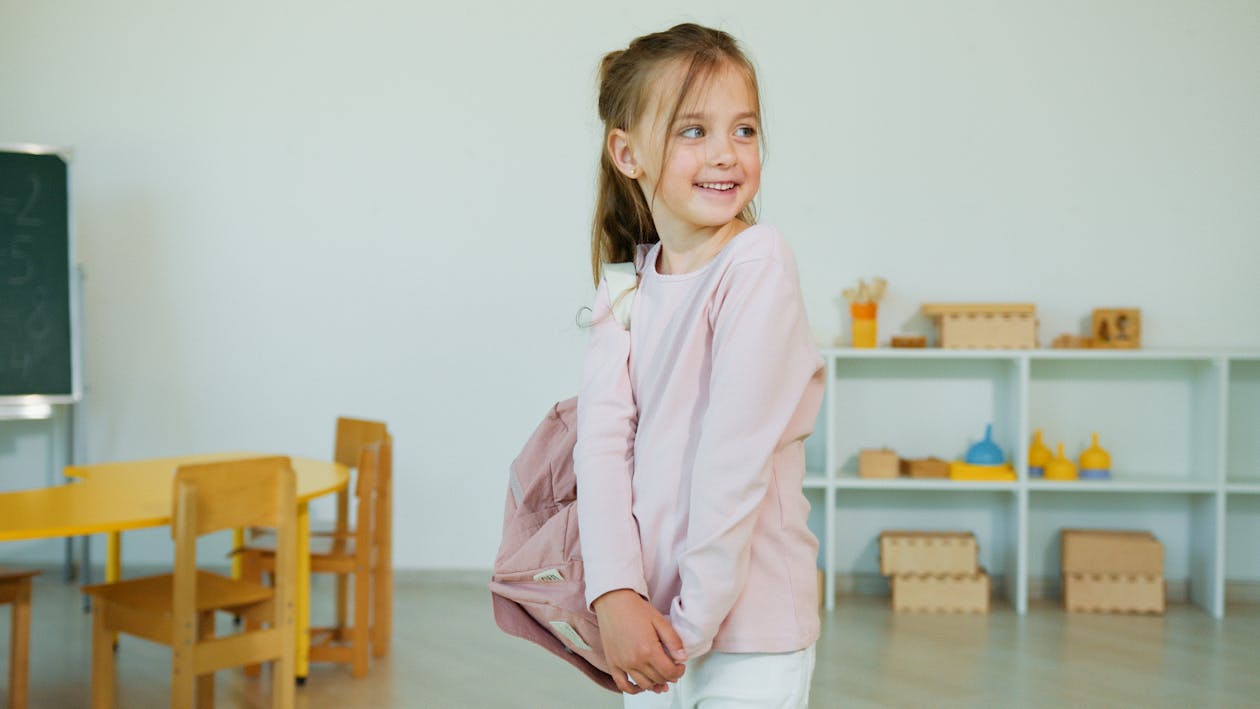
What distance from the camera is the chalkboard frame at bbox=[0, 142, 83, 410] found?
4109 mm

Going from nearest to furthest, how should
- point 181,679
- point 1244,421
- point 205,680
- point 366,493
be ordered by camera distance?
point 181,679 → point 205,680 → point 366,493 → point 1244,421

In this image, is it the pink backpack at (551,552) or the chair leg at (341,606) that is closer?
the pink backpack at (551,552)

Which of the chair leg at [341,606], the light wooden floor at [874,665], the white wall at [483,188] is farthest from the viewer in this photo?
the white wall at [483,188]

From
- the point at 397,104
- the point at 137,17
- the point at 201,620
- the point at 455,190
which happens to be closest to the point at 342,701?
the point at 201,620

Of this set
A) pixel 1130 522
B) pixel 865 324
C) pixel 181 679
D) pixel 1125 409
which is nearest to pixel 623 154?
pixel 181 679

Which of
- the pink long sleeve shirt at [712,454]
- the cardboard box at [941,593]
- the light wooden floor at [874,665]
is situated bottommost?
the light wooden floor at [874,665]

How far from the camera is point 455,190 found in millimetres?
4516

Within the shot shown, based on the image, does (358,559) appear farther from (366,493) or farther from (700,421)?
(700,421)

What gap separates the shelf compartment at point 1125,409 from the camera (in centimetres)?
440

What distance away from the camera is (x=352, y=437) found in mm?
3680

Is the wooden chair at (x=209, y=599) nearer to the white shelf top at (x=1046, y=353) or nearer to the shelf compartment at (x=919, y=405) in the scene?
the white shelf top at (x=1046, y=353)

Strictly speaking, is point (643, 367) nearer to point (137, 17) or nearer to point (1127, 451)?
point (1127, 451)

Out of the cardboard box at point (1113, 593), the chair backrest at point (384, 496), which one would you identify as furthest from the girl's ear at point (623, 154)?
the cardboard box at point (1113, 593)

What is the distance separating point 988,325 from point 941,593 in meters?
1.02
